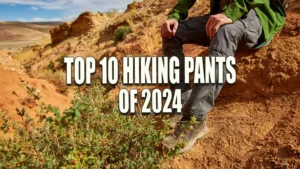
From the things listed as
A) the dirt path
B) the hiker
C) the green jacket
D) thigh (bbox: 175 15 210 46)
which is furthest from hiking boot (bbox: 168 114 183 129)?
the green jacket

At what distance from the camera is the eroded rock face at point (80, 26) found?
Result: 18.1 metres

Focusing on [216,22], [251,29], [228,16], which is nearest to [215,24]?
[216,22]

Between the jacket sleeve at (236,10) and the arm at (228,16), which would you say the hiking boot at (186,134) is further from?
the jacket sleeve at (236,10)

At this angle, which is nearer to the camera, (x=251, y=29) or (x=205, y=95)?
(x=205, y=95)

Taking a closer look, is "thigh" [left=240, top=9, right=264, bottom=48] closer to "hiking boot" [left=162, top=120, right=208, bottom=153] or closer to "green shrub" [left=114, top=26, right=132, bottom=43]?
"hiking boot" [left=162, top=120, right=208, bottom=153]

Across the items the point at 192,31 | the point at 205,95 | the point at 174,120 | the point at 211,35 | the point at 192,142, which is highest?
the point at 192,31

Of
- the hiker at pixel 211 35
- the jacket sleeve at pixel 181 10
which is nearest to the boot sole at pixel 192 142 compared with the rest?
the hiker at pixel 211 35

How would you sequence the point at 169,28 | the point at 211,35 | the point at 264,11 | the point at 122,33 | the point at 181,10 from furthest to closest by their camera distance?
the point at 122,33 < the point at 181,10 < the point at 169,28 < the point at 264,11 < the point at 211,35

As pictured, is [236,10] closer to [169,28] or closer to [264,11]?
[264,11]

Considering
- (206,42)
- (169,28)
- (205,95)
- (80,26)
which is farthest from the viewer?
(80,26)

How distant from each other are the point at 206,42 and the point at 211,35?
0.59 meters

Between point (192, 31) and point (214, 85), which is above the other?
point (192, 31)

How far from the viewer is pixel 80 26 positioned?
1872 centimetres

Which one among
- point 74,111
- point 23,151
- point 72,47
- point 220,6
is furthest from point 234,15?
point 72,47
